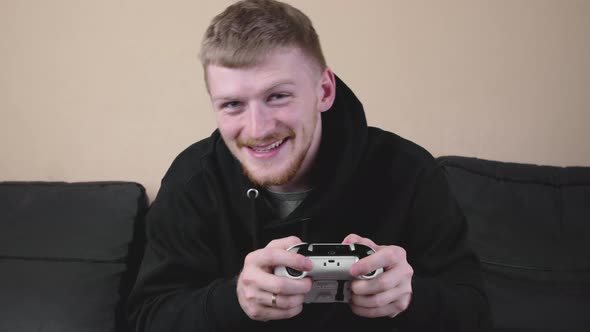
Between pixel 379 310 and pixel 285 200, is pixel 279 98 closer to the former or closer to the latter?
pixel 285 200

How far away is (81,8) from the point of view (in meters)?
1.75

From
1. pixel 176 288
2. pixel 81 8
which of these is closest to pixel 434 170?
pixel 176 288

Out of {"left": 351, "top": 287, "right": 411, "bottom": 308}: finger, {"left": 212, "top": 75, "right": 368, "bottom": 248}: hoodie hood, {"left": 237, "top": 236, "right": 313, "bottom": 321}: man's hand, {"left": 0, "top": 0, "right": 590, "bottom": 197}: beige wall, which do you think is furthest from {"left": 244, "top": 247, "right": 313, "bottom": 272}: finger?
{"left": 0, "top": 0, "right": 590, "bottom": 197}: beige wall

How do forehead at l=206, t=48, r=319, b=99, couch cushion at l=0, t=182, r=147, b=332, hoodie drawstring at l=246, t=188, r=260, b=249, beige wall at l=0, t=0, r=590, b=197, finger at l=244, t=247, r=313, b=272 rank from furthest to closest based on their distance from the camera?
beige wall at l=0, t=0, r=590, b=197, couch cushion at l=0, t=182, r=147, b=332, hoodie drawstring at l=246, t=188, r=260, b=249, forehead at l=206, t=48, r=319, b=99, finger at l=244, t=247, r=313, b=272

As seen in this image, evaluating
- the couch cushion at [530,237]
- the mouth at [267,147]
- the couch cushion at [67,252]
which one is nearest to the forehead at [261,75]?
the mouth at [267,147]

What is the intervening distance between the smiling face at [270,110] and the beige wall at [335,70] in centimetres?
80

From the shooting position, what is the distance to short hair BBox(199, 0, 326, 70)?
943 millimetres

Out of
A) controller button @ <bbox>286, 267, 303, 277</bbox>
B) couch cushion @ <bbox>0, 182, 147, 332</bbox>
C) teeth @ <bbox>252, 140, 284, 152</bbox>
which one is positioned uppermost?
teeth @ <bbox>252, 140, 284, 152</bbox>

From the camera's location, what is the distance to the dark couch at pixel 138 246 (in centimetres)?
136

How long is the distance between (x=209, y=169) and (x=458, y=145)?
3.55ft

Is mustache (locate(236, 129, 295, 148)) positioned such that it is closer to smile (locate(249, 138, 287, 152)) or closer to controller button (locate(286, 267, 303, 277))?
smile (locate(249, 138, 287, 152))

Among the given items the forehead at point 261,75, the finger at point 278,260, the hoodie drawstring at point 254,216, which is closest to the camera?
the finger at point 278,260

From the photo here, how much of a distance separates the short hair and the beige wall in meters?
0.78

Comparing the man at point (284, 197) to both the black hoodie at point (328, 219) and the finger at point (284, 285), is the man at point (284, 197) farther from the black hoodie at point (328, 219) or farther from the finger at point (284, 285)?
the finger at point (284, 285)
